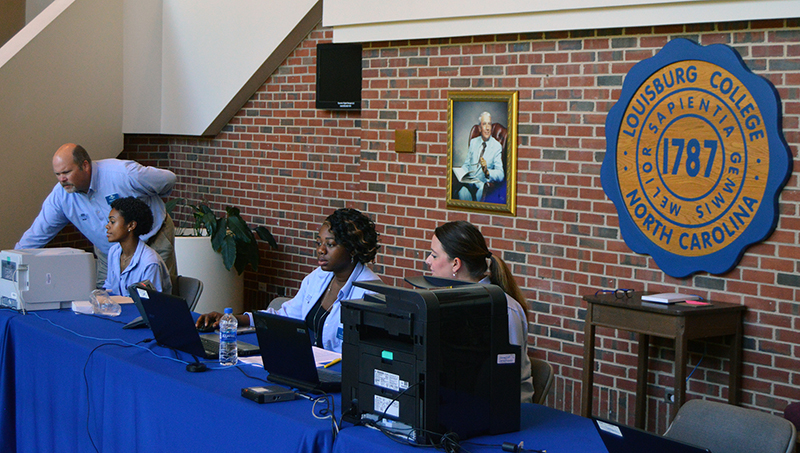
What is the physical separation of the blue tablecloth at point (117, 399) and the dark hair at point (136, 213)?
18.4 inches

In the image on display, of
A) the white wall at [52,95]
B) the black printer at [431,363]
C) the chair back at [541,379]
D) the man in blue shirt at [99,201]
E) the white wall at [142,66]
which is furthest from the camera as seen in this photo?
the white wall at [142,66]

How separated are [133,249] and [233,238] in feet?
Result: 7.13

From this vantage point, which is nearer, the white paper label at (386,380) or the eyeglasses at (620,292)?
the white paper label at (386,380)

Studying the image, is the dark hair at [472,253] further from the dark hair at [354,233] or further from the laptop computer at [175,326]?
the laptop computer at [175,326]

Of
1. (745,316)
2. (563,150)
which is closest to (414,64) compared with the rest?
(563,150)

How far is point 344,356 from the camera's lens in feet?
8.70

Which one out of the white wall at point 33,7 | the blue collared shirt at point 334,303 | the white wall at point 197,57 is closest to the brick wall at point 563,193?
the white wall at point 197,57

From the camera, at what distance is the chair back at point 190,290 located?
189 inches

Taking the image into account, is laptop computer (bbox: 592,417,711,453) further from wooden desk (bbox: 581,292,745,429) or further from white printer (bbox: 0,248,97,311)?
white printer (bbox: 0,248,97,311)

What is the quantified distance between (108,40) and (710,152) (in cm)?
555

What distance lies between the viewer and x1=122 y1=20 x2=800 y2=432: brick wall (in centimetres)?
413

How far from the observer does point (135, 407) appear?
10.9 ft

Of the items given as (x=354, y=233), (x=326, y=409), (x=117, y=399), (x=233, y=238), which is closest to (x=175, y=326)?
(x=117, y=399)

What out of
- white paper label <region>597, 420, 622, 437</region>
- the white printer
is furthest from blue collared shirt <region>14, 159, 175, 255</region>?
white paper label <region>597, 420, 622, 437</region>
